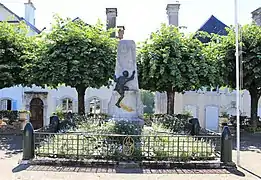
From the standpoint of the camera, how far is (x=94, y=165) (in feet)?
28.9

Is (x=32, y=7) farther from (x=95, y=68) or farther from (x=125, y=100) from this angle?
(x=125, y=100)

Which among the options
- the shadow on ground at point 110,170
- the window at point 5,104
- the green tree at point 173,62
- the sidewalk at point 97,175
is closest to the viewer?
the sidewalk at point 97,175

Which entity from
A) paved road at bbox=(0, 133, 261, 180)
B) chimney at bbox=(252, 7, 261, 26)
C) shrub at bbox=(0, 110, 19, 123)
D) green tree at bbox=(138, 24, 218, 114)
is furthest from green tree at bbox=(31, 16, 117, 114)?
chimney at bbox=(252, 7, 261, 26)

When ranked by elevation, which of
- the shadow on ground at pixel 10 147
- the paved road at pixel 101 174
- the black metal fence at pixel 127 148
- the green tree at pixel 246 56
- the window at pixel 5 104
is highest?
the green tree at pixel 246 56

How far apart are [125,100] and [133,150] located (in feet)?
11.9

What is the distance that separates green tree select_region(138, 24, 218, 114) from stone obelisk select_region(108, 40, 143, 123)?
13.2 ft

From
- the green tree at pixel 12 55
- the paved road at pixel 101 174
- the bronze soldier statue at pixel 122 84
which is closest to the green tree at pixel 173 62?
the bronze soldier statue at pixel 122 84

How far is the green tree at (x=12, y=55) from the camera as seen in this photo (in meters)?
17.3

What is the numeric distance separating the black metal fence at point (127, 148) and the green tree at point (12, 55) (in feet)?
27.5

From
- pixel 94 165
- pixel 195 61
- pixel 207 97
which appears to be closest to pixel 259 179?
pixel 94 165

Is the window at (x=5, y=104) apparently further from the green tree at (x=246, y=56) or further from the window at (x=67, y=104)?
the green tree at (x=246, y=56)

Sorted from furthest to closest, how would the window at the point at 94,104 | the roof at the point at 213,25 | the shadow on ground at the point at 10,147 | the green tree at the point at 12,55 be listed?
the roof at the point at 213,25
the window at the point at 94,104
the green tree at the point at 12,55
the shadow on ground at the point at 10,147

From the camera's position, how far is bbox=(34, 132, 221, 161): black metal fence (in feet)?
30.1

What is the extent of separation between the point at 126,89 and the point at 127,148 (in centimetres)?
374
